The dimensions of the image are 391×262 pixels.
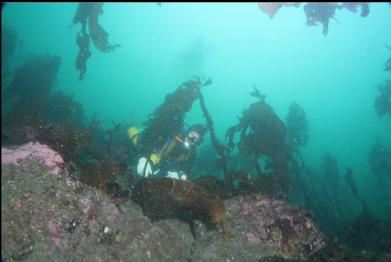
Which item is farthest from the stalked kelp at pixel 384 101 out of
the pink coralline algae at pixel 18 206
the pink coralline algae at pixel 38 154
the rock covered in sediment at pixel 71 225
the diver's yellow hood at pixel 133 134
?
the pink coralline algae at pixel 18 206

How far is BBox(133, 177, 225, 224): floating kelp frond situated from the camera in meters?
4.95

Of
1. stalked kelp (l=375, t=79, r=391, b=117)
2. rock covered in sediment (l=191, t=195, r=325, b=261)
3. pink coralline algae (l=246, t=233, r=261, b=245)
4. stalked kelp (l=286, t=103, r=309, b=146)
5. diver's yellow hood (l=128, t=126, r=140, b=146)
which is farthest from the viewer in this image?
→ stalked kelp (l=375, t=79, r=391, b=117)

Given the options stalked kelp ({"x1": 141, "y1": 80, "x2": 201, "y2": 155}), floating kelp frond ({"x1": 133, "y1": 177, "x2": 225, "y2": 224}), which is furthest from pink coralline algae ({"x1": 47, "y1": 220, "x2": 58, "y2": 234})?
stalked kelp ({"x1": 141, "y1": 80, "x2": 201, "y2": 155})

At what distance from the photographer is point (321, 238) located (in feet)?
17.4

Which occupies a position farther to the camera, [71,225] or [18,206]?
[71,225]

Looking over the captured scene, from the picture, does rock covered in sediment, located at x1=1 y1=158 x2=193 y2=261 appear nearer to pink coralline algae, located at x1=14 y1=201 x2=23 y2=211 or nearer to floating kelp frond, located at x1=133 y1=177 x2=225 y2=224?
pink coralline algae, located at x1=14 y1=201 x2=23 y2=211

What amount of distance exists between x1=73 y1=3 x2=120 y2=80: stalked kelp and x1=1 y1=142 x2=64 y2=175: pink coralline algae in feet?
9.19

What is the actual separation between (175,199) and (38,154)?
2.06 m

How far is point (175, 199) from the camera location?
4992 millimetres

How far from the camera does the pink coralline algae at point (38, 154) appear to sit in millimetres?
4145

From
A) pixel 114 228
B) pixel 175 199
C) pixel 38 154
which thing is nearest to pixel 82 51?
pixel 38 154

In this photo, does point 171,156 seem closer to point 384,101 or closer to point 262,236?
point 262,236

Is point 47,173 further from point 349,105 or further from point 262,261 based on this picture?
point 349,105

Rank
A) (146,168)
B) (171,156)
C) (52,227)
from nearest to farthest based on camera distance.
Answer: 1. (52,227)
2. (146,168)
3. (171,156)
